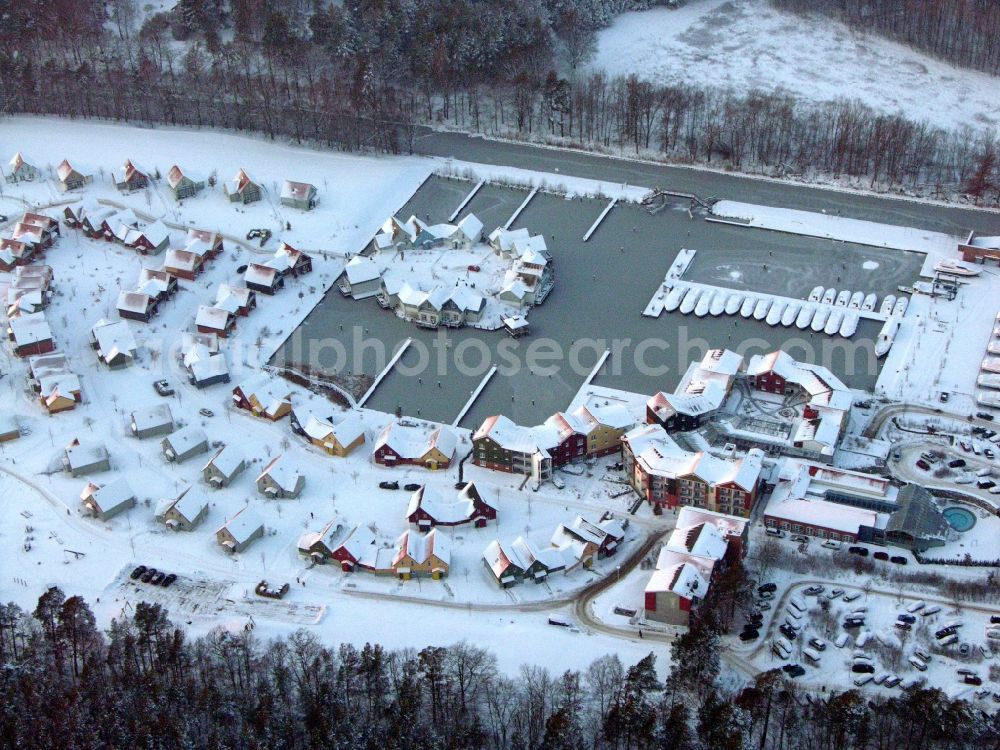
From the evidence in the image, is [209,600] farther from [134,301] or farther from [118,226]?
[118,226]

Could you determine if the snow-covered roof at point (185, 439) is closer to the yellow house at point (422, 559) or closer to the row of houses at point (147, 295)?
the row of houses at point (147, 295)

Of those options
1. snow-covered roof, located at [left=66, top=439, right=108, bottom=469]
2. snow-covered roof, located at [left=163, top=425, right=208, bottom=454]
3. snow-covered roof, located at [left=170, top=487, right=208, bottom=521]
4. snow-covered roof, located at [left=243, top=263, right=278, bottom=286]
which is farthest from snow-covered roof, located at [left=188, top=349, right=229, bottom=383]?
snow-covered roof, located at [left=170, top=487, right=208, bottom=521]

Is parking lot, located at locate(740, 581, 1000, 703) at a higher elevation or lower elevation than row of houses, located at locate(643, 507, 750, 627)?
lower

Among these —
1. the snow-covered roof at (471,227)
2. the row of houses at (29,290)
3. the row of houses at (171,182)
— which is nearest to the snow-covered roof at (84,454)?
the row of houses at (29,290)

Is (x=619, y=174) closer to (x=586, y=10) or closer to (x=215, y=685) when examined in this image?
(x=586, y=10)

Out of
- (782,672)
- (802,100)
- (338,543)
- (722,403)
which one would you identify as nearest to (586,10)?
(802,100)

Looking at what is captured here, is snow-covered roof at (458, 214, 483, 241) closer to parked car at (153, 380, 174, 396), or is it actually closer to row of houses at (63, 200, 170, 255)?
row of houses at (63, 200, 170, 255)
